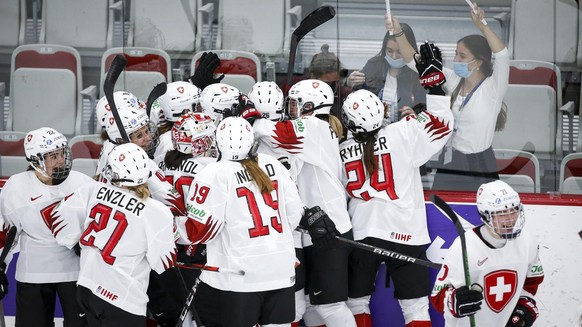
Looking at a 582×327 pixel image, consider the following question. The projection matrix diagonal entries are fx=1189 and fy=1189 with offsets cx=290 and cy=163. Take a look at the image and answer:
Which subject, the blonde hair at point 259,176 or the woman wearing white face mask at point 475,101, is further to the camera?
the woman wearing white face mask at point 475,101

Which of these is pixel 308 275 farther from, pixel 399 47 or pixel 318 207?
pixel 399 47

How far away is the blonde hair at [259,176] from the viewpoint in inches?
212

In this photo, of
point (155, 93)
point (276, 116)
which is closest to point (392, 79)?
point (276, 116)

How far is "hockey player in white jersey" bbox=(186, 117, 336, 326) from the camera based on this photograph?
212 inches

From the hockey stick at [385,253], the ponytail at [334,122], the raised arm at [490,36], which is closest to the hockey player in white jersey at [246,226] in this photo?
the hockey stick at [385,253]

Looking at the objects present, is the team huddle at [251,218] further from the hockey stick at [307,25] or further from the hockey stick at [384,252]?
the hockey stick at [307,25]

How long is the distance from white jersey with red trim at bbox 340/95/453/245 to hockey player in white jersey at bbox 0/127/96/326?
1.37 m

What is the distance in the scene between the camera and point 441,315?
6.30 metres

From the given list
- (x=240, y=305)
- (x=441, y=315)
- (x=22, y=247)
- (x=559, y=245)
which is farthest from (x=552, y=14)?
(x=22, y=247)

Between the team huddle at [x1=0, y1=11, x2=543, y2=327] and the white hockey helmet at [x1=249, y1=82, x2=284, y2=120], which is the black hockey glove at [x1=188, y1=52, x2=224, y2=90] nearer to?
the team huddle at [x1=0, y1=11, x2=543, y2=327]

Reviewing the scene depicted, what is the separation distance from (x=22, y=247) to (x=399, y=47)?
223 centimetres

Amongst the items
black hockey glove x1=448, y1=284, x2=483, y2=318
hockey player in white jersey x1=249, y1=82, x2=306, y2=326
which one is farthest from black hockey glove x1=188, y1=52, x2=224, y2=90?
black hockey glove x1=448, y1=284, x2=483, y2=318

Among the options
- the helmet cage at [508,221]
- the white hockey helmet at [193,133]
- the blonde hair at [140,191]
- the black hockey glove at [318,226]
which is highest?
the white hockey helmet at [193,133]

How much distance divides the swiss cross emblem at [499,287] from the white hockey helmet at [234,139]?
4.07 feet
